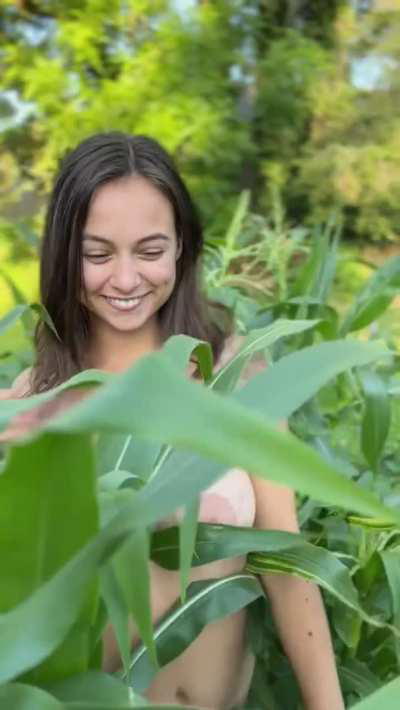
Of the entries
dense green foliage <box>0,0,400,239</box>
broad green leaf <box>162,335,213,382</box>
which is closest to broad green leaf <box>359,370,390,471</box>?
broad green leaf <box>162,335,213,382</box>

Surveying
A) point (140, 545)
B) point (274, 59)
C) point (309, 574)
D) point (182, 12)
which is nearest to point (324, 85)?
point (274, 59)

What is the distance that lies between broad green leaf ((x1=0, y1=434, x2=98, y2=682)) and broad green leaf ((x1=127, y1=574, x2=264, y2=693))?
0.81ft

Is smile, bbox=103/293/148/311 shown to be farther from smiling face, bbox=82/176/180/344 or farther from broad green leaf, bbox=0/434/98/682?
broad green leaf, bbox=0/434/98/682

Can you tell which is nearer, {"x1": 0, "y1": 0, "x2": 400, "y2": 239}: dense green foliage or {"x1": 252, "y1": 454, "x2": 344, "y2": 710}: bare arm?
{"x1": 252, "y1": 454, "x2": 344, "y2": 710}: bare arm

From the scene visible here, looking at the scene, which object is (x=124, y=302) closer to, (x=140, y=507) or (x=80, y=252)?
(x=80, y=252)

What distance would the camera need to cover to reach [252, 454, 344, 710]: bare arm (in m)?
0.74

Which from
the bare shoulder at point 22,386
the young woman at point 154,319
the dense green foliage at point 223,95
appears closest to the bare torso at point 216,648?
the young woman at point 154,319

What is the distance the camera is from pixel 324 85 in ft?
12.9

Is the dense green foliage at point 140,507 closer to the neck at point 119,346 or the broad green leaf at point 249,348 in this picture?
the broad green leaf at point 249,348

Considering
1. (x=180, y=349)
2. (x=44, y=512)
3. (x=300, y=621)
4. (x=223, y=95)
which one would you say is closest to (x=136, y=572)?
(x=44, y=512)

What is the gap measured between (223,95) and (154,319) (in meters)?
3.20

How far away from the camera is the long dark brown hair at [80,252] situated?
83 cm

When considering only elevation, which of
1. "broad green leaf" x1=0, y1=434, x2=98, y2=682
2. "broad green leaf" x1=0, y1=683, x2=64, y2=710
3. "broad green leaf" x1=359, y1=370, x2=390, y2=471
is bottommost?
"broad green leaf" x1=359, y1=370, x2=390, y2=471

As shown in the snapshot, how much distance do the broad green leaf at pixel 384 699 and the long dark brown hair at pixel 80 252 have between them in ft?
1.78
